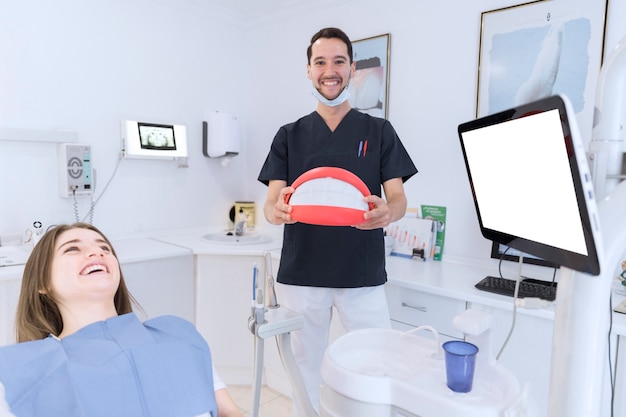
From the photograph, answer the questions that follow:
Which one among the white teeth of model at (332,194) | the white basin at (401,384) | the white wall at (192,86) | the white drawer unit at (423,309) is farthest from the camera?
the white wall at (192,86)

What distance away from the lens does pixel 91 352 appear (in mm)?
1077

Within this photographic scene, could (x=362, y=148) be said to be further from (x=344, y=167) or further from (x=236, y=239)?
(x=236, y=239)

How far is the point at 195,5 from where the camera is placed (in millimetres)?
3061

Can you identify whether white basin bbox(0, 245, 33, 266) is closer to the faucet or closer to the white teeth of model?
the faucet

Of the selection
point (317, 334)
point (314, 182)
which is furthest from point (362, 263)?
point (314, 182)

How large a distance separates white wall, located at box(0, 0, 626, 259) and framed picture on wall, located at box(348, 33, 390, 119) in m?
0.06

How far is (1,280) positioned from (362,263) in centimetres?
158

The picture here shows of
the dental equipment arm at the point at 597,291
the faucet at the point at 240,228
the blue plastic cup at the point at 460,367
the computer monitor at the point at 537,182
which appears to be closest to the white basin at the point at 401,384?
the blue plastic cup at the point at 460,367

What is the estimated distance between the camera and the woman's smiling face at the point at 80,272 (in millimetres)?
1175

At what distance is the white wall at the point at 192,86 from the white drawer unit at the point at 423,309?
1.74 feet

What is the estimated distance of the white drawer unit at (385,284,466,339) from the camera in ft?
6.22

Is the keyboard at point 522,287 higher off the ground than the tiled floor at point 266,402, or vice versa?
the keyboard at point 522,287

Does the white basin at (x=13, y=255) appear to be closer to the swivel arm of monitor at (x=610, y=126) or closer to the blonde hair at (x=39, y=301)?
the blonde hair at (x=39, y=301)

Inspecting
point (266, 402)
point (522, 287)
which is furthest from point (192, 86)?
point (522, 287)
